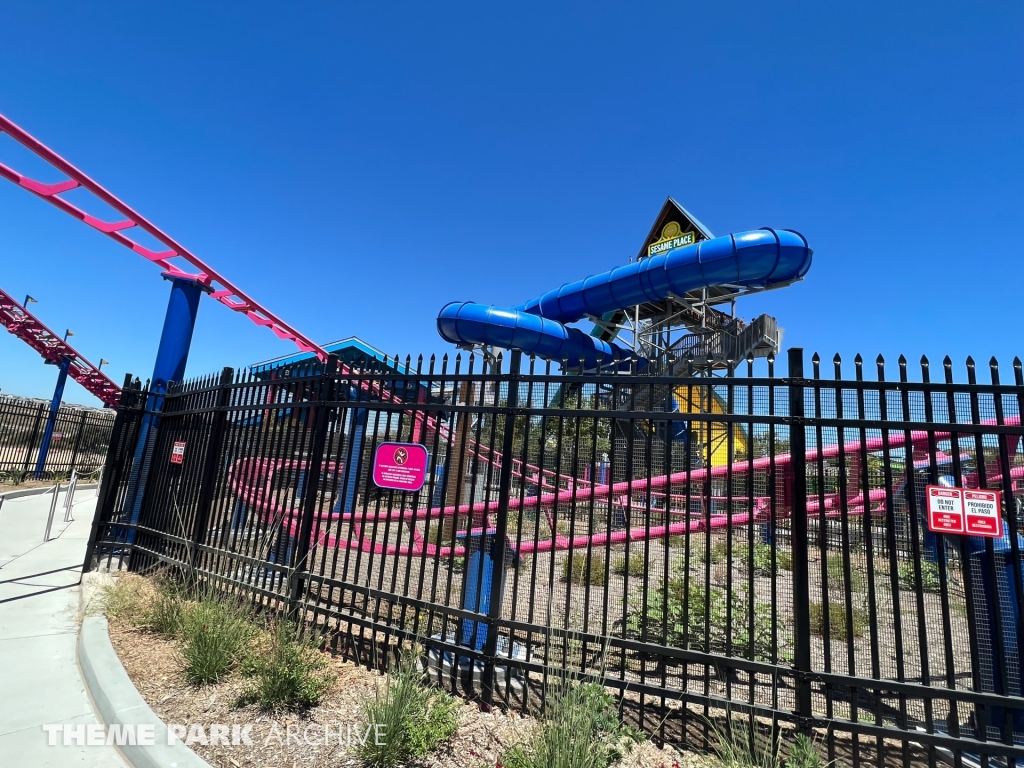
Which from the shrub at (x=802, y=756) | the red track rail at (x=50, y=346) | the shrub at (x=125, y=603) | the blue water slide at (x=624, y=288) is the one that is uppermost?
the blue water slide at (x=624, y=288)

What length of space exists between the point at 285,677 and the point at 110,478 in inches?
198

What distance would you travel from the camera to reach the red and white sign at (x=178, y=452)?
20.1 feet

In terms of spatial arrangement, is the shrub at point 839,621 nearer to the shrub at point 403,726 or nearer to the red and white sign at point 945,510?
the red and white sign at point 945,510

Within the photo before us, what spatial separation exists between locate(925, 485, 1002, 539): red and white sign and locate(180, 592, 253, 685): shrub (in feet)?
15.5

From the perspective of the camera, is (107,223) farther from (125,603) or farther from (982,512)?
(982,512)

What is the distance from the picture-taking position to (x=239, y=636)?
3.77 metres

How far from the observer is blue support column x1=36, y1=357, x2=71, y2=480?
14.9m

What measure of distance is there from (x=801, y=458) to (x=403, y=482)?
2.92 metres

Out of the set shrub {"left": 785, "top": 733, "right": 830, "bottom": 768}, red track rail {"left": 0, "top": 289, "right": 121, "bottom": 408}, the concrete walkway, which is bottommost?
the concrete walkway

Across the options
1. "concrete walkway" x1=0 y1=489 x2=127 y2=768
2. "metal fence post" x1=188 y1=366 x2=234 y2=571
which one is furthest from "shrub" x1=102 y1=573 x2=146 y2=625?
"metal fence post" x1=188 y1=366 x2=234 y2=571

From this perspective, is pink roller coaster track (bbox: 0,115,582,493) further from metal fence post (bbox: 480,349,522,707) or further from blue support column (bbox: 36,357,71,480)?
blue support column (bbox: 36,357,71,480)

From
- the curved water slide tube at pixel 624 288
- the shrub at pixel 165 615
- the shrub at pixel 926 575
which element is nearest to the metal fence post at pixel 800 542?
the shrub at pixel 926 575

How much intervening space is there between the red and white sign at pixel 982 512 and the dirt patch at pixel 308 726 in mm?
2010

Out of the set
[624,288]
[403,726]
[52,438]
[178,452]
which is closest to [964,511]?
[403,726]
